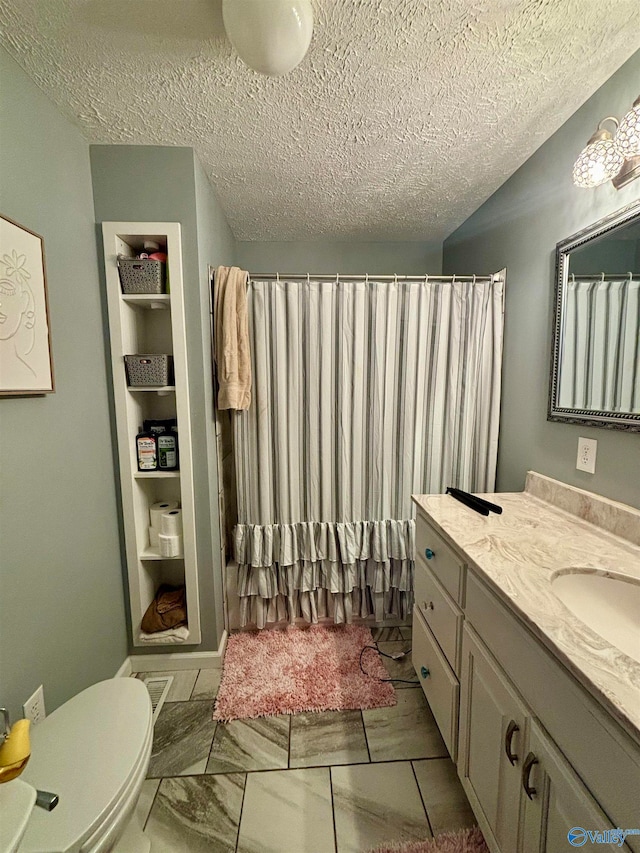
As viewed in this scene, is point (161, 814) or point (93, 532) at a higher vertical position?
point (93, 532)

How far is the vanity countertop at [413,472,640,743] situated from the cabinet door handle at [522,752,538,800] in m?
0.28

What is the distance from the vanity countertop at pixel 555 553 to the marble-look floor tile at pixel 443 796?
0.86 metres

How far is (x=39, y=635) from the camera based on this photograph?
1.06 meters

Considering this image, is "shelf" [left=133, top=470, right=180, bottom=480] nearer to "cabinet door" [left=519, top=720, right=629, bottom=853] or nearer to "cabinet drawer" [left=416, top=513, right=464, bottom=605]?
"cabinet drawer" [left=416, top=513, right=464, bottom=605]

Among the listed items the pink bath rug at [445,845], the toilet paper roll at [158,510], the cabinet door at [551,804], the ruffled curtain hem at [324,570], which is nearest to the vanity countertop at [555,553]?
the cabinet door at [551,804]

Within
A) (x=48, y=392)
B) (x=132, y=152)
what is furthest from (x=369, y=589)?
(x=132, y=152)

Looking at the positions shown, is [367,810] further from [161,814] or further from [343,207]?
[343,207]

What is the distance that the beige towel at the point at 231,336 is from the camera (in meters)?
1.55

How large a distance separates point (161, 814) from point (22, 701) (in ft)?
1.92

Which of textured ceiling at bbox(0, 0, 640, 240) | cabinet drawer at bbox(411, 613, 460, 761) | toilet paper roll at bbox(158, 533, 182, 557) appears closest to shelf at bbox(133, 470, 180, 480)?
toilet paper roll at bbox(158, 533, 182, 557)

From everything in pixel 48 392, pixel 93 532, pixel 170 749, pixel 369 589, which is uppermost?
pixel 48 392

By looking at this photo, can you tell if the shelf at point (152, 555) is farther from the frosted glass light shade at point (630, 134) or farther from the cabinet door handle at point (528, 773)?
the frosted glass light shade at point (630, 134)

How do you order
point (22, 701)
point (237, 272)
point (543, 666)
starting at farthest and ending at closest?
point (237, 272) → point (22, 701) → point (543, 666)

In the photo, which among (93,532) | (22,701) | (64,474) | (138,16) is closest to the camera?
(138,16)
